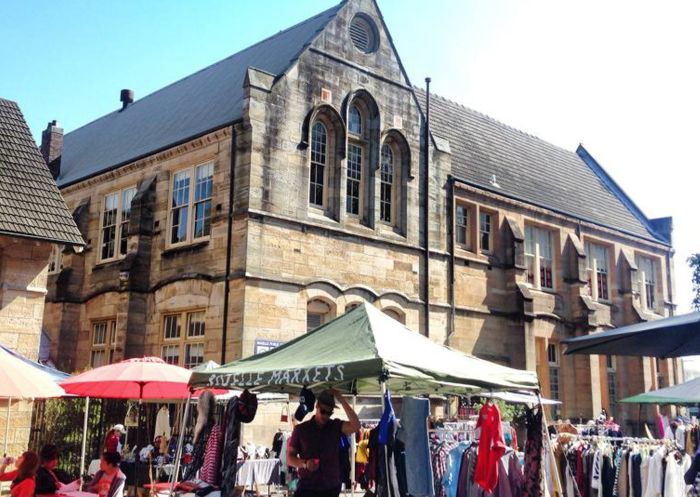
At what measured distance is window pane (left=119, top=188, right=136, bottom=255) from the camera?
891 inches

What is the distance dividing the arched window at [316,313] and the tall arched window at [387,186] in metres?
3.61

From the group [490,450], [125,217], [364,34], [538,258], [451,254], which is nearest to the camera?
[490,450]

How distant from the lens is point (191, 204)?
2034 cm

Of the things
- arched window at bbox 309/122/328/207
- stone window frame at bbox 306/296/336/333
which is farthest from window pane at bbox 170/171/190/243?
stone window frame at bbox 306/296/336/333

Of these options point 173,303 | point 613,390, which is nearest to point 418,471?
point 173,303

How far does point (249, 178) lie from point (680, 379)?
948 inches

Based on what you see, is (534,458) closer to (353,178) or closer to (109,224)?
(353,178)

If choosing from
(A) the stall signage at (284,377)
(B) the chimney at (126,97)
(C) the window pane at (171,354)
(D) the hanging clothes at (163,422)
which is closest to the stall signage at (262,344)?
(D) the hanging clothes at (163,422)

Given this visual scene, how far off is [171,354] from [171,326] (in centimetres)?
76

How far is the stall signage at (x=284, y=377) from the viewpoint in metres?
7.87

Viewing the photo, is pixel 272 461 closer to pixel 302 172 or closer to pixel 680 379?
pixel 302 172

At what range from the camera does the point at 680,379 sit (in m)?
33.3

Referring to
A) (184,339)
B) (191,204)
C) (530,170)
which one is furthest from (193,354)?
(530,170)

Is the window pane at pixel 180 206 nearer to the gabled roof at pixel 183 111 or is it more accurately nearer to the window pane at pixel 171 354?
the gabled roof at pixel 183 111
